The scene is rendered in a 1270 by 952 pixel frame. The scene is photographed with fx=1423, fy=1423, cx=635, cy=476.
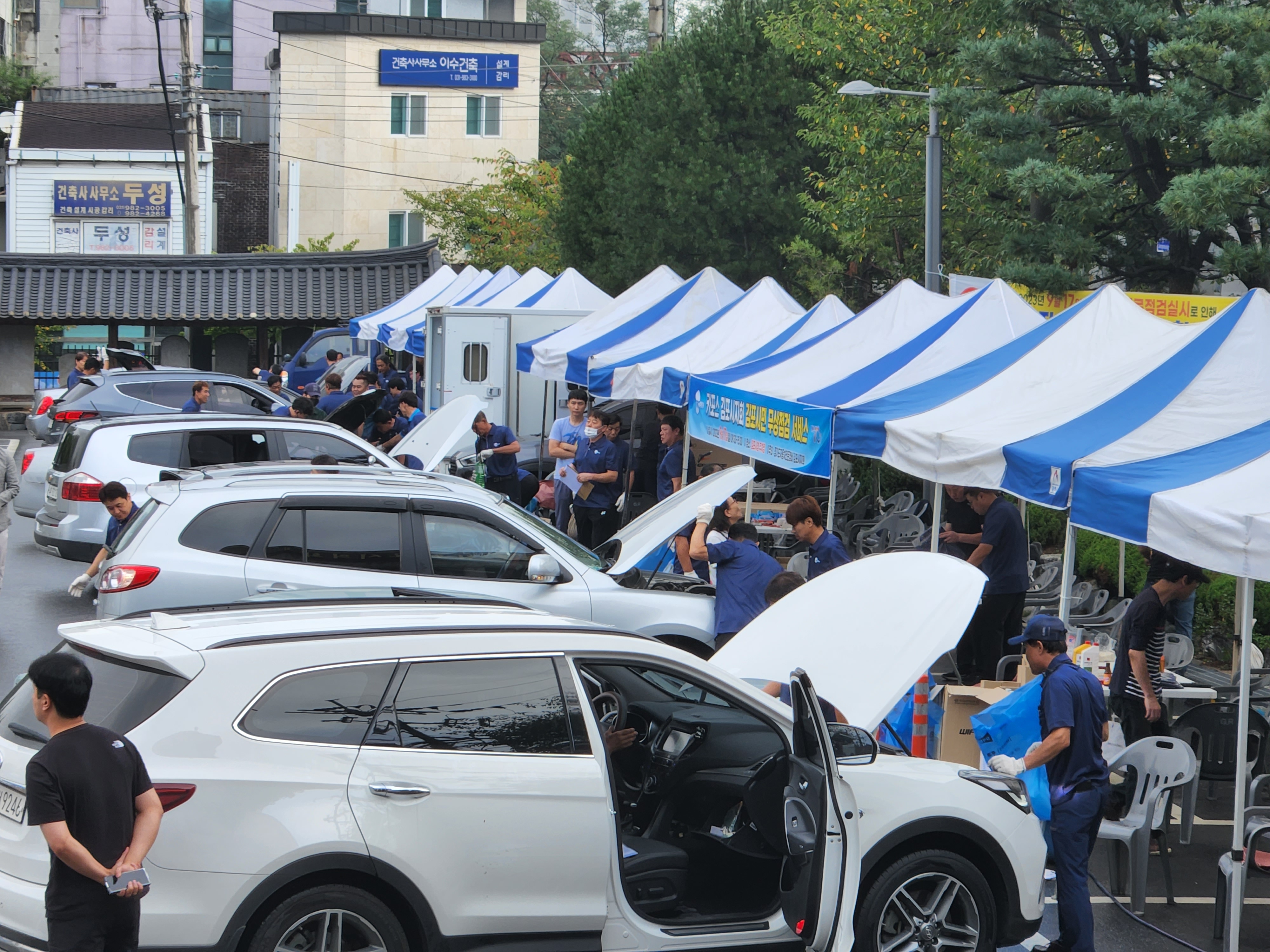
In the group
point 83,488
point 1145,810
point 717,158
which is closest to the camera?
point 1145,810

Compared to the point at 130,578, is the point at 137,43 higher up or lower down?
higher up

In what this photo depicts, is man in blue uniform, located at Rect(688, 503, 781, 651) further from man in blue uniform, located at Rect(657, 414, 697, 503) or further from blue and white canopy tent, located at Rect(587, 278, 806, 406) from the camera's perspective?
man in blue uniform, located at Rect(657, 414, 697, 503)

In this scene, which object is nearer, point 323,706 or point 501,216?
point 323,706

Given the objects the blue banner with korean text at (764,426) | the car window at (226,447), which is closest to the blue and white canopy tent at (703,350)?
the blue banner with korean text at (764,426)

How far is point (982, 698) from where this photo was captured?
27.3 feet

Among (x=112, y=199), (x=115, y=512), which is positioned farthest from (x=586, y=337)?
(x=112, y=199)

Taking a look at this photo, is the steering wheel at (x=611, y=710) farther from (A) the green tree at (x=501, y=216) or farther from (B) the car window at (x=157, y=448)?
(A) the green tree at (x=501, y=216)

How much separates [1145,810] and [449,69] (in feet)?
164

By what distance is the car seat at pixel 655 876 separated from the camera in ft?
18.1

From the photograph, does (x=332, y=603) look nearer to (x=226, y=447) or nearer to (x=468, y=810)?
(x=468, y=810)

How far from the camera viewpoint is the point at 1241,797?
6.68 meters

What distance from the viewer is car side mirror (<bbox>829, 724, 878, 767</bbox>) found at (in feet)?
17.3

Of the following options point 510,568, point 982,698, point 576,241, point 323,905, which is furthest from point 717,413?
point 576,241

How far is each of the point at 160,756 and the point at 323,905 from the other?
0.75 metres
